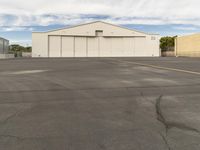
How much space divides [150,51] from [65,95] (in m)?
56.4

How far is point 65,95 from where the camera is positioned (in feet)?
30.0

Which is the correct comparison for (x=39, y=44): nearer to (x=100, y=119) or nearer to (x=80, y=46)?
(x=80, y=46)

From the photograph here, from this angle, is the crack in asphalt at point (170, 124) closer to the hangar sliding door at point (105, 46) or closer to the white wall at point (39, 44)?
the white wall at point (39, 44)

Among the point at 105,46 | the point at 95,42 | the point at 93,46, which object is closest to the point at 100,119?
the point at 93,46

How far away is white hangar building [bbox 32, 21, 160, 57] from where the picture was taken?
61.0 metres

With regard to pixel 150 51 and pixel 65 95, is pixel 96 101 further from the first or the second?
pixel 150 51

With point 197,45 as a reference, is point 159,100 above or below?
below

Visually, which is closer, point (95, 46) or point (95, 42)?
point (95, 46)

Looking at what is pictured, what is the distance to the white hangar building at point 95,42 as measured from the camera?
6097cm

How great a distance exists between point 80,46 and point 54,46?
5.25 meters

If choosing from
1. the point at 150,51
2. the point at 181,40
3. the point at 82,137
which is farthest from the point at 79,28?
the point at 82,137

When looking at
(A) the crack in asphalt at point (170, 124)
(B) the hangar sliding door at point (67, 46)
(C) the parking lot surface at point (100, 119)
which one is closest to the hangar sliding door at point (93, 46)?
(B) the hangar sliding door at point (67, 46)

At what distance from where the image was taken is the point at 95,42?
207ft

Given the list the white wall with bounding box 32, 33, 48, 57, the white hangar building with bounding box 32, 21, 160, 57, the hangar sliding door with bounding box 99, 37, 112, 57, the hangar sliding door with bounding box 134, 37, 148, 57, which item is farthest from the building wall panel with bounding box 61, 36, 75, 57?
the hangar sliding door with bounding box 134, 37, 148, 57
